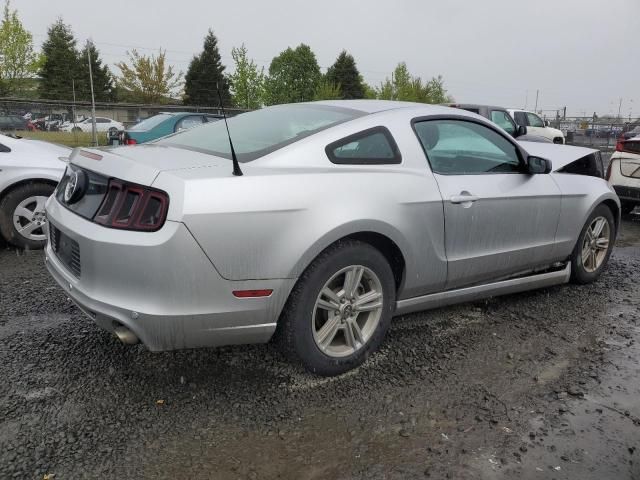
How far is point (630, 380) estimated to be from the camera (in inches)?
120

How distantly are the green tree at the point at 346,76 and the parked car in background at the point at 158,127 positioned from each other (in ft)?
177

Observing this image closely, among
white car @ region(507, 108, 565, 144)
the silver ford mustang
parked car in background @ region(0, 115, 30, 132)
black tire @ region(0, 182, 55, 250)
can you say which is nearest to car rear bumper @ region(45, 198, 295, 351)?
the silver ford mustang

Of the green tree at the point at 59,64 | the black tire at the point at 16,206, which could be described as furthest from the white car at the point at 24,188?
the green tree at the point at 59,64

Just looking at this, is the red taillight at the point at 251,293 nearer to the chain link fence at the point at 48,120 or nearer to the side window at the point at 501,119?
the side window at the point at 501,119

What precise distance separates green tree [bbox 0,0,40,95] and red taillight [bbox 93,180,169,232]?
1614 inches

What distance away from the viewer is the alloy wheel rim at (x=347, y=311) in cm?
283

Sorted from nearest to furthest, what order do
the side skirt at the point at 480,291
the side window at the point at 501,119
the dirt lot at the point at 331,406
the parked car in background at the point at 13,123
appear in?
the dirt lot at the point at 331,406
the side skirt at the point at 480,291
the side window at the point at 501,119
the parked car in background at the point at 13,123

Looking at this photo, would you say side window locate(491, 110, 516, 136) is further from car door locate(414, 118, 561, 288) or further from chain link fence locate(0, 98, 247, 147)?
chain link fence locate(0, 98, 247, 147)

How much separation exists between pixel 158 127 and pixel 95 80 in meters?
49.1

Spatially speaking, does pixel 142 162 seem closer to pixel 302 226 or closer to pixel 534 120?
pixel 302 226

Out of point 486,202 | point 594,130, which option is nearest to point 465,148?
point 486,202

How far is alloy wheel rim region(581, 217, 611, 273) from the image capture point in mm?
4551

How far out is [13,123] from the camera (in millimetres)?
18734

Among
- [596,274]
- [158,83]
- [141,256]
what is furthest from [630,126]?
[158,83]
